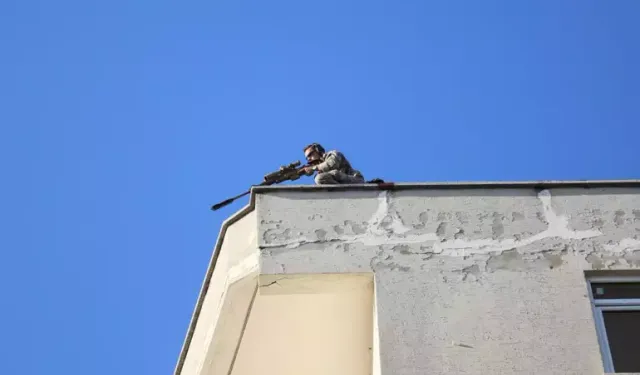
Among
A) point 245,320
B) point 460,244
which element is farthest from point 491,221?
point 245,320

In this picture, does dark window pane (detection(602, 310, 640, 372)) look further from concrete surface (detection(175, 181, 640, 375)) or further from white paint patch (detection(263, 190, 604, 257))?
white paint patch (detection(263, 190, 604, 257))

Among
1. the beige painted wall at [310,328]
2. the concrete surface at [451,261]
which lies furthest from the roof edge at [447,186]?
the beige painted wall at [310,328]

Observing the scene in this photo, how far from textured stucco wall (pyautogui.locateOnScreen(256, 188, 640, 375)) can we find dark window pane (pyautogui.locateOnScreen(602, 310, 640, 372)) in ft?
0.92

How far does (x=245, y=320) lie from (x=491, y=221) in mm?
2637

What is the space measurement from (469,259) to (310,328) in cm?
172

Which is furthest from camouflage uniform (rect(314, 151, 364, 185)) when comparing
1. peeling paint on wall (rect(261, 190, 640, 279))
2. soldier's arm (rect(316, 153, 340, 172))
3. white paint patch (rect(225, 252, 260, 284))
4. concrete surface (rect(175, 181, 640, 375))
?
white paint patch (rect(225, 252, 260, 284))

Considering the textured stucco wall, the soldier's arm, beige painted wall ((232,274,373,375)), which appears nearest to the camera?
the textured stucco wall

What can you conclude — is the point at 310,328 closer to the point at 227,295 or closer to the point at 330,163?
the point at 227,295

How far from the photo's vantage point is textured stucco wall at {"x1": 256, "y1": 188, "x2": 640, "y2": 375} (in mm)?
Answer: 11156

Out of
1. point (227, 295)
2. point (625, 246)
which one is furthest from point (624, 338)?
point (227, 295)

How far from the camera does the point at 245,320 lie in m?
12.2

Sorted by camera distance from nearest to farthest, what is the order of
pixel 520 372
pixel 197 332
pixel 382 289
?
pixel 520 372 → pixel 382 289 → pixel 197 332

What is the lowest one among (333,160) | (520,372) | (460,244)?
(520,372)

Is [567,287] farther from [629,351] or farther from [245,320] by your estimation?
[245,320]
